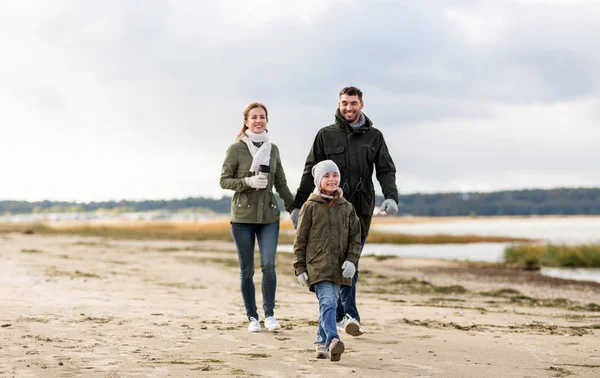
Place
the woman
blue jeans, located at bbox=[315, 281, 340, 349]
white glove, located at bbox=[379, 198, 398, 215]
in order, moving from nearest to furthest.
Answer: blue jeans, located at bbox=[315, 281, 340, 349], white glove, located at bbox=[379, 198, 398, 215], the woman

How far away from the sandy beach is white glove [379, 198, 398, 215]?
1.16 m

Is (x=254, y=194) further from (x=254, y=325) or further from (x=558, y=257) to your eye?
(x=558, y=257)

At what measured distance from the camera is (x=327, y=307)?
19.6 feet

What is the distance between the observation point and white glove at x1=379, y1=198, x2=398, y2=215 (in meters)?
6.96

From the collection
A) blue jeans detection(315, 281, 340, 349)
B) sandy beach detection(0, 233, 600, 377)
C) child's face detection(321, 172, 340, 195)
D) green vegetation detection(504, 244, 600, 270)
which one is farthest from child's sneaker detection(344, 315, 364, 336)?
green vegetation detection(504, 244, 600, 270)

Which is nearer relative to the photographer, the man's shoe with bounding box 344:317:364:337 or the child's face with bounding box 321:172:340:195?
the child's face with bounding box 321:172:340:195

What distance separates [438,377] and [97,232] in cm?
4278

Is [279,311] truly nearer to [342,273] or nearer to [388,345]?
[388,345]

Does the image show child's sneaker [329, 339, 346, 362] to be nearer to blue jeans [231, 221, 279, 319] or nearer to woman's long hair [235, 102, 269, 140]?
blue jeans [231, 221, 279, 319]

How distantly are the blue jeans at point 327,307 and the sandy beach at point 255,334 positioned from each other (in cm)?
23

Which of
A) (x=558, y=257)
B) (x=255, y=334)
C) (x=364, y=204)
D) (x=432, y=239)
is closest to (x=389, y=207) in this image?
(x=364, y=204)

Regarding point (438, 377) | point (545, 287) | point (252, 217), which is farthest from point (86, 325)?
point (545, 287)

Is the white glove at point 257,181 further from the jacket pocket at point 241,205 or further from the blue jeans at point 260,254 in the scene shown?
the blue jeans at point 260,254

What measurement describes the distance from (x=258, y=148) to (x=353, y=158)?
3.07 ft
